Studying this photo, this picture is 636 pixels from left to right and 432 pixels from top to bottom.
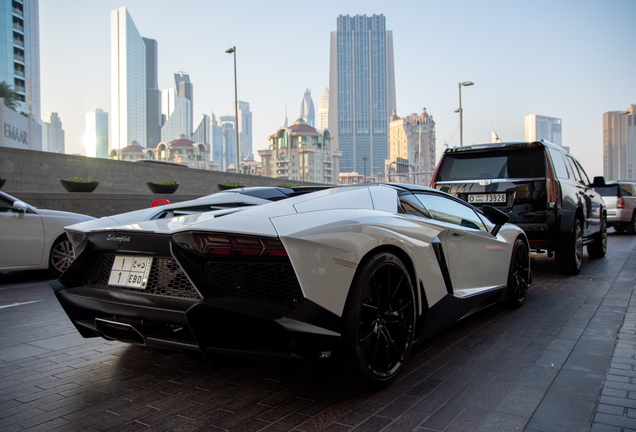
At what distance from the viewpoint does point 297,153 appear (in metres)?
154

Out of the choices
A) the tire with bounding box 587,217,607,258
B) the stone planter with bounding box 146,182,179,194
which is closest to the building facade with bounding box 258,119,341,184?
the stone planter with bounding box 146,182,179,194

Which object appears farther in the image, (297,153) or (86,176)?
(297,153)

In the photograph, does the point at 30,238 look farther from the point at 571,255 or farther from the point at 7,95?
the point at 7,95

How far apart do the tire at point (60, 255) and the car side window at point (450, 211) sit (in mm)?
5790

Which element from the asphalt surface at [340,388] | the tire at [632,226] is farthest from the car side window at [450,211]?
the tire at [632,226]

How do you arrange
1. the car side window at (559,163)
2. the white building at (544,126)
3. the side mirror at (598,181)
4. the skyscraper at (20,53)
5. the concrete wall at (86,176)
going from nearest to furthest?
1. the car side window at (559,163)
2. the side mirror at (598,181)
3. the concrete wall at (86,176)
4. the skyscraper at (20,53)
5. the white building at (544,126)

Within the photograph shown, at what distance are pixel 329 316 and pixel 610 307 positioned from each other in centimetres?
420

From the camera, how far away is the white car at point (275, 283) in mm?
2523

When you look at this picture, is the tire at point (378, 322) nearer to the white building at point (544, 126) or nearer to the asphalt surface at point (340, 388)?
the asphalt surface at point (340, 388)

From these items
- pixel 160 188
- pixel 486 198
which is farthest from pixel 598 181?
pixel 160 188

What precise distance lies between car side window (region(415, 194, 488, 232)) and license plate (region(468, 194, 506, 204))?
8.31ft

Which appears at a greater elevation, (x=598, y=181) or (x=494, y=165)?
(x=494, y=165)

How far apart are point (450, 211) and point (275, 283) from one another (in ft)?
7.59

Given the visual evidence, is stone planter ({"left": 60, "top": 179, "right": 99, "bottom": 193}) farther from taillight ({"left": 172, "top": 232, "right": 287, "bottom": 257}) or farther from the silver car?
the silver car
